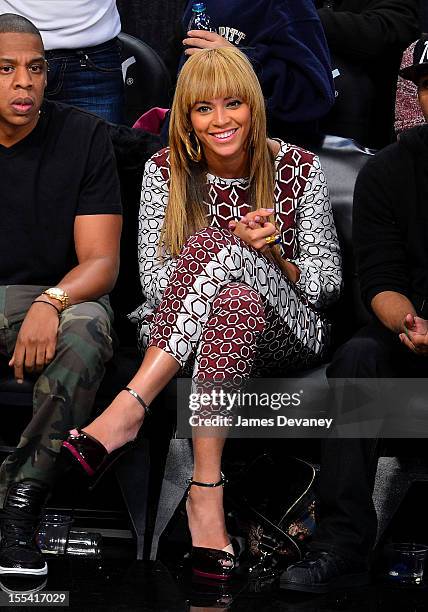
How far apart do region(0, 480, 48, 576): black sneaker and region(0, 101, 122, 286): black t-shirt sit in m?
0.68

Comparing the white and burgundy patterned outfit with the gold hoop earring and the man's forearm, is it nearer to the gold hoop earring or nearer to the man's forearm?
the gold hoop earring

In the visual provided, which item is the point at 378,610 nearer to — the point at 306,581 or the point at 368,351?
the point at 306,581

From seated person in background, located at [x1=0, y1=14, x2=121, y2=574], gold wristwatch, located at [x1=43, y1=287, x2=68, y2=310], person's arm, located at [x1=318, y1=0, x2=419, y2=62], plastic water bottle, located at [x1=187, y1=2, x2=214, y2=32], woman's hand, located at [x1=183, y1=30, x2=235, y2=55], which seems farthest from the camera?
person's arm, located at [x1=318, y1=0, x2=419, y2=62]

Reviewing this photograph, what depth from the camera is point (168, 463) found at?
12.1 feet

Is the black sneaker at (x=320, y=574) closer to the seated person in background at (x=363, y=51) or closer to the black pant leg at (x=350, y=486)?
the black pant leg at (x=350, y=486)

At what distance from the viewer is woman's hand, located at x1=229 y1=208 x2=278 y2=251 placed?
359cm

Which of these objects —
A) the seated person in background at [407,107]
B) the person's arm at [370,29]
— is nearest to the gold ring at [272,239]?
the seated person in background at [407,107]

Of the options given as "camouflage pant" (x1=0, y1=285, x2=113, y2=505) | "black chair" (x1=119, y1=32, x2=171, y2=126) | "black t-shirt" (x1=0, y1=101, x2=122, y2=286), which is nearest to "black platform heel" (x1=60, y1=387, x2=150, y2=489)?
"camouflage pant" (x1=0, y1=285, x2=113, y2=505)

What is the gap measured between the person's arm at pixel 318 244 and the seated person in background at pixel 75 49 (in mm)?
839

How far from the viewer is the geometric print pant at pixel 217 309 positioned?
3.39 metres

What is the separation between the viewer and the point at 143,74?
203 inches

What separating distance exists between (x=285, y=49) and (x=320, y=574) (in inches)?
67.4

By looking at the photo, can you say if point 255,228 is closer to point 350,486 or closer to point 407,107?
point 350,486

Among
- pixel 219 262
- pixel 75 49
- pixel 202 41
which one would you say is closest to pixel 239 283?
pixel 219 262
